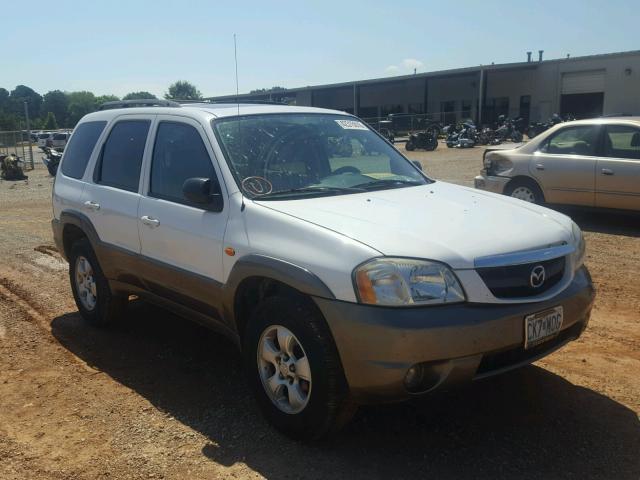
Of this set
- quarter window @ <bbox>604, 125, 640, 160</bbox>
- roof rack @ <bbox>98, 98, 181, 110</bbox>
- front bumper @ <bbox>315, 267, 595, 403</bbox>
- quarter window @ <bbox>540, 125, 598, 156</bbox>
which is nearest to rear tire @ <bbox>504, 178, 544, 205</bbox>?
quarter window @ <bbox>540, 125, 598, 156</bbox>

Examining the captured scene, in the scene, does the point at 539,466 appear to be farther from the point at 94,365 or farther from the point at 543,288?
the point at 94,365

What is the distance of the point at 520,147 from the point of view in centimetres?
1031

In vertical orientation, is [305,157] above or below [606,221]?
above

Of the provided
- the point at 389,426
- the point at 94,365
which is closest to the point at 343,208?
the point at 389,426

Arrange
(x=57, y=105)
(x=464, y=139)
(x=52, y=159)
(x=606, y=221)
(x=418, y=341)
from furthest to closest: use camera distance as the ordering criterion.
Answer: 1. (x=57, y=105)
2. (x=464, y=139)
3. (x=52, y=159)
4. (x=606, y=221)
5. (x=418, y=341)

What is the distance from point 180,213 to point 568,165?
7123 mm

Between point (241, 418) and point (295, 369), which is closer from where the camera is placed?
point (295, 369)

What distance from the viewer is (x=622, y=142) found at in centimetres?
916

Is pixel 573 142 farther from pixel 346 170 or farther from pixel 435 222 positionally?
pixel 435 222

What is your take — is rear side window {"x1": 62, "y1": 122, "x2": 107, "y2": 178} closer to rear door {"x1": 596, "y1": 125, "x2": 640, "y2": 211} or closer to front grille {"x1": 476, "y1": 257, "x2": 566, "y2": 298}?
front grille {"x1": 476, "y1": 257, "x2": 566, "y2": 298}

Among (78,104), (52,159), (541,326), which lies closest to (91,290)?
(541,326)

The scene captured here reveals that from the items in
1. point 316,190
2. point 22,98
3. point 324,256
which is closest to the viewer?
point 324,256

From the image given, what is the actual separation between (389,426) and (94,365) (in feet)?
7.86

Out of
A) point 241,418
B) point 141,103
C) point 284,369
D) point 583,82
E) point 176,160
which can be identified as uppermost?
point 583,82
